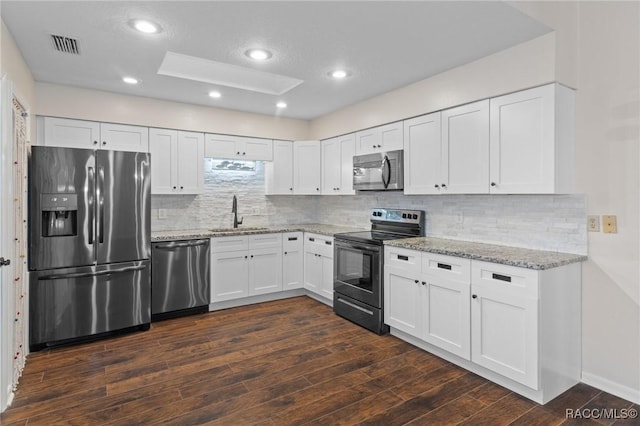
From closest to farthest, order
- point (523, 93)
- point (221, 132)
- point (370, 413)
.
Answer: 1. point (370, 413)
2. point (523, 93)
3. point (221, 132)

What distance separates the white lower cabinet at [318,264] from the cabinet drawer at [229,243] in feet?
2.70

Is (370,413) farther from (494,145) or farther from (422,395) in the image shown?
(494,145)

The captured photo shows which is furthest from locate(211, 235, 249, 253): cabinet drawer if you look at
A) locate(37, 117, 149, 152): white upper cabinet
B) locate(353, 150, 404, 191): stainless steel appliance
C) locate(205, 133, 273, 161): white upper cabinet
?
locate(353, 150, 404, 191): stainless steel appliance

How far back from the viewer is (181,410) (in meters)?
2.34

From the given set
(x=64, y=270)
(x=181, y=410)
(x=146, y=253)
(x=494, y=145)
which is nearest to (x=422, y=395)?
(x=181, y=410)

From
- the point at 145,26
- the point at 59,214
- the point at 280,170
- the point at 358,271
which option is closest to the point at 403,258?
the point at 358,271

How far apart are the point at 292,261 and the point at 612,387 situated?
134 inches

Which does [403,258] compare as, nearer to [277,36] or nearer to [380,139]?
[380,139]

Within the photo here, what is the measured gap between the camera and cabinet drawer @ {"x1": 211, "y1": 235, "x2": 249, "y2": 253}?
4316mm

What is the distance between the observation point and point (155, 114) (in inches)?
169

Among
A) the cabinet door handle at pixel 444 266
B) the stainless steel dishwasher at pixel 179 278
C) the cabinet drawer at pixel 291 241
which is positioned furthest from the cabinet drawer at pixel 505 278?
the stainless steel dishwasher at pixel 179 278

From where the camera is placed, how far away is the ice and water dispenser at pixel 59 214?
127 inches

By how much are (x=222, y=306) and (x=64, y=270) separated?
1.71 m

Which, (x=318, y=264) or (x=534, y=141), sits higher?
(x=534, y=141)
